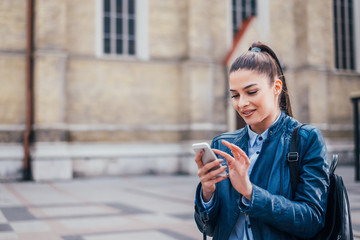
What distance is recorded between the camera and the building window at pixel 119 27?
53.5 ft

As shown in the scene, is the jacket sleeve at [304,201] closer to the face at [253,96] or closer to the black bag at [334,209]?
the black bag at [334,209]

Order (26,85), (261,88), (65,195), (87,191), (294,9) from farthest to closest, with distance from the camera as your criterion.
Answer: (294,9) < (26,85) < (87,191) < (65,195) < (261,88)

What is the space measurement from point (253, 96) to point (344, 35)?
65.3ft

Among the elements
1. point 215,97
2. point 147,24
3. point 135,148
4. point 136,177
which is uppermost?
point 147,24

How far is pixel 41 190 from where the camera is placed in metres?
12.0

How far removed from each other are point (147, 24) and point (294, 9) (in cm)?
649

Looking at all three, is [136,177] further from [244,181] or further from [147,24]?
[244,181]

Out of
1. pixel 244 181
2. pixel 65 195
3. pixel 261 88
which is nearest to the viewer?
pixel 244 181

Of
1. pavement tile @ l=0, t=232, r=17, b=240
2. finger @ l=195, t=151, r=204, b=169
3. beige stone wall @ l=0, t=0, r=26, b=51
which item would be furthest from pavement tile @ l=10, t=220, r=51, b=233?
beige stone wall @ l=0, t=0, r=26, b=51

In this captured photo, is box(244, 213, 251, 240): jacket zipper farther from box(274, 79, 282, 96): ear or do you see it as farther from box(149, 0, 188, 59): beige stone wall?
box(149, 0, 188, 59): beige stone wall

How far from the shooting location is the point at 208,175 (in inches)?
75.8

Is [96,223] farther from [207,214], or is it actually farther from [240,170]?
[240,170]

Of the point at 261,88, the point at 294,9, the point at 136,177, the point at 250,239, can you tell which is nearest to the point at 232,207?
the point at 250,239

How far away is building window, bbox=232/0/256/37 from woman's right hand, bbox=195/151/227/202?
16608mm
